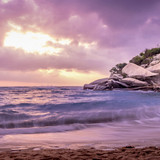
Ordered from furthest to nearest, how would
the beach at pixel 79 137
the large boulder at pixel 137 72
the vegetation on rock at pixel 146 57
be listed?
1. the vegetation on rock at pixel 146 57
2. the large boulder at pixel 137 72
3. the beach at pixel 79 137

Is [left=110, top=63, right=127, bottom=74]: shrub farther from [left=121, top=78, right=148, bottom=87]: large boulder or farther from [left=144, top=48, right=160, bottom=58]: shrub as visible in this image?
[left=121, top=78, right=148, bottom=87]: large boulder

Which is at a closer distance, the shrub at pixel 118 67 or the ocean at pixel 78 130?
the ocean at pixel 78 130

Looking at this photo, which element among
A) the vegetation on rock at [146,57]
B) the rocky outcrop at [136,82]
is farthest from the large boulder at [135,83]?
the vegetation on rock at [146,57]

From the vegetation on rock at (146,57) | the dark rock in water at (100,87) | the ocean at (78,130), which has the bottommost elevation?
the ocean at (78,130)

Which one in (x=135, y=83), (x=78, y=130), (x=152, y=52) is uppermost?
(x=152, y=52)

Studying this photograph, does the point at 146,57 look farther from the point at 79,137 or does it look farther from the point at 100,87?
the point at 79,137

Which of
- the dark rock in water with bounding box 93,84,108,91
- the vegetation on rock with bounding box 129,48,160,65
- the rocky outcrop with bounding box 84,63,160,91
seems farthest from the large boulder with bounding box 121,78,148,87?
the vegetation on rock with bounding box 129,48,160,65

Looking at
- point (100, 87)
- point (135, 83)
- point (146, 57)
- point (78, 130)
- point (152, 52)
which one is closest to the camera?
point (78, 130)

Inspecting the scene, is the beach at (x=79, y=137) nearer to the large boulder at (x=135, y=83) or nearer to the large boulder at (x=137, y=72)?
the large boulder at (x=135, y=83)

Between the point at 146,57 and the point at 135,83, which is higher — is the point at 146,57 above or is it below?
above

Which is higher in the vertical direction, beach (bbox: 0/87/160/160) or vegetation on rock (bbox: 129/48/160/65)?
vegetation on rock (bbox: 129/48/160/65)

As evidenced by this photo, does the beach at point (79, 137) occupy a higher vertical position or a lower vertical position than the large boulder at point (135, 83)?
lower

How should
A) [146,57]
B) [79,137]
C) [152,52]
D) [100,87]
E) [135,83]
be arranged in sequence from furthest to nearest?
1. [146,57]
2. [152,52]
3. [100,87]
4. [135,83]
5. [79,137]

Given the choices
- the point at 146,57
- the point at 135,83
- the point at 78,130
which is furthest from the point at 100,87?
the point at 78,130
